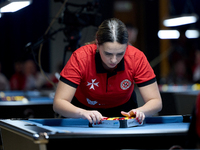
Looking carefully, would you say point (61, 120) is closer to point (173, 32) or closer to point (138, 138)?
point (138, 138)

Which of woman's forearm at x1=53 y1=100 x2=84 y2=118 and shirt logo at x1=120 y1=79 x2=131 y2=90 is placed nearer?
woman's forearm at x1=53 y1=100 x2=84 y2=118

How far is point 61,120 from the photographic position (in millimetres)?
2215

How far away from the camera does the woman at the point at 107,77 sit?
2029 millimetres

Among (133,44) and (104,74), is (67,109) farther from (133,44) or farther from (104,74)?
(133,44)

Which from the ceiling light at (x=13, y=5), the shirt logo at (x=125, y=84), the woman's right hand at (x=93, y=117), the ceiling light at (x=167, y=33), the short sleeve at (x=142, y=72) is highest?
the ceiling light at (x=167, y=33)

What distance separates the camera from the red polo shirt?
2.19m

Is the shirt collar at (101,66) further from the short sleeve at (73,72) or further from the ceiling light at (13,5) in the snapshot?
the ceiling light at (13,5)

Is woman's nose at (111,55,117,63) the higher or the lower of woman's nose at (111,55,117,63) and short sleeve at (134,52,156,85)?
the higher

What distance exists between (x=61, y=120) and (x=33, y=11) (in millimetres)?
6895

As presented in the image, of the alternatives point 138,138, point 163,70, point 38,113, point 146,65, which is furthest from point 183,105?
point 163,70

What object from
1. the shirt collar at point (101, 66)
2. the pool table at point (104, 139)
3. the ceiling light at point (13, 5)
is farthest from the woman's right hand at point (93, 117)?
the ceiling light at point (13, 5)

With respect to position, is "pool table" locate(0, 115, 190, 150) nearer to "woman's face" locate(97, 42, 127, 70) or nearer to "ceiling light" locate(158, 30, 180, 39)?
"woman's face" locate(97, 42, 127, 70)

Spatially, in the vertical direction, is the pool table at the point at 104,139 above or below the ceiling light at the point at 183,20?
below

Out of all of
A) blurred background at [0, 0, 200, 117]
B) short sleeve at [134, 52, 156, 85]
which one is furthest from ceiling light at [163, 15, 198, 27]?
short sleeve at [134, 52, 156, 85]
